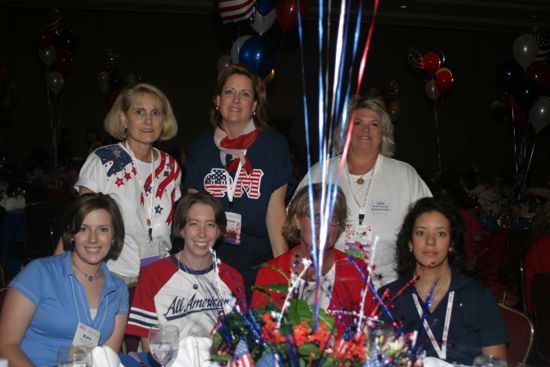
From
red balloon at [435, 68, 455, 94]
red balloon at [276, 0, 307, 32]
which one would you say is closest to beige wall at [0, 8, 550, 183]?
red balloon at [435, 68, 455, 94]

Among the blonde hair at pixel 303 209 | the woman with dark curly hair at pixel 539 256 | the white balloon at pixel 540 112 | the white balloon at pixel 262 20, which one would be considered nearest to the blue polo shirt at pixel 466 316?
the blonde hair at pixel 303 209

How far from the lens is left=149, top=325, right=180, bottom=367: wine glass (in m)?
1.68

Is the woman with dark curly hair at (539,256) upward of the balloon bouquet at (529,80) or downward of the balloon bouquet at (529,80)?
downward

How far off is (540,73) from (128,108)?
7.21 m

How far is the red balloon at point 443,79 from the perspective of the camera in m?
10.5

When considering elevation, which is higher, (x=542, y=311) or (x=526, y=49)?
(x=526, y=49)

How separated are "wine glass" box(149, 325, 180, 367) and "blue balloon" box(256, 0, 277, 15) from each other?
16.0 ft

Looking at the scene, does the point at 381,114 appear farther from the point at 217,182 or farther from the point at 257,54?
the point at 257,54

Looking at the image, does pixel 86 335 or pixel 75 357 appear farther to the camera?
pixel 86 335

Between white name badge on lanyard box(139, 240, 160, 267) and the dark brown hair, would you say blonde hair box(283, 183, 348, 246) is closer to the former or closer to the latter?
white name badge on lanyard box(139, 240, 160, 267)

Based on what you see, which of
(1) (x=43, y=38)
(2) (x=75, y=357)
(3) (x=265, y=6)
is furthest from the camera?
(1) (x=43, y=38)

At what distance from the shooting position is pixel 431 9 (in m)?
10.3

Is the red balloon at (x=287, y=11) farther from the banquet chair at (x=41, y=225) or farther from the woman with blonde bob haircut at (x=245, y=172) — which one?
the woman with blonde bob haircut at (x=245, y=172)

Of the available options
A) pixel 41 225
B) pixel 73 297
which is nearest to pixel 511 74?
pixel 41 225
